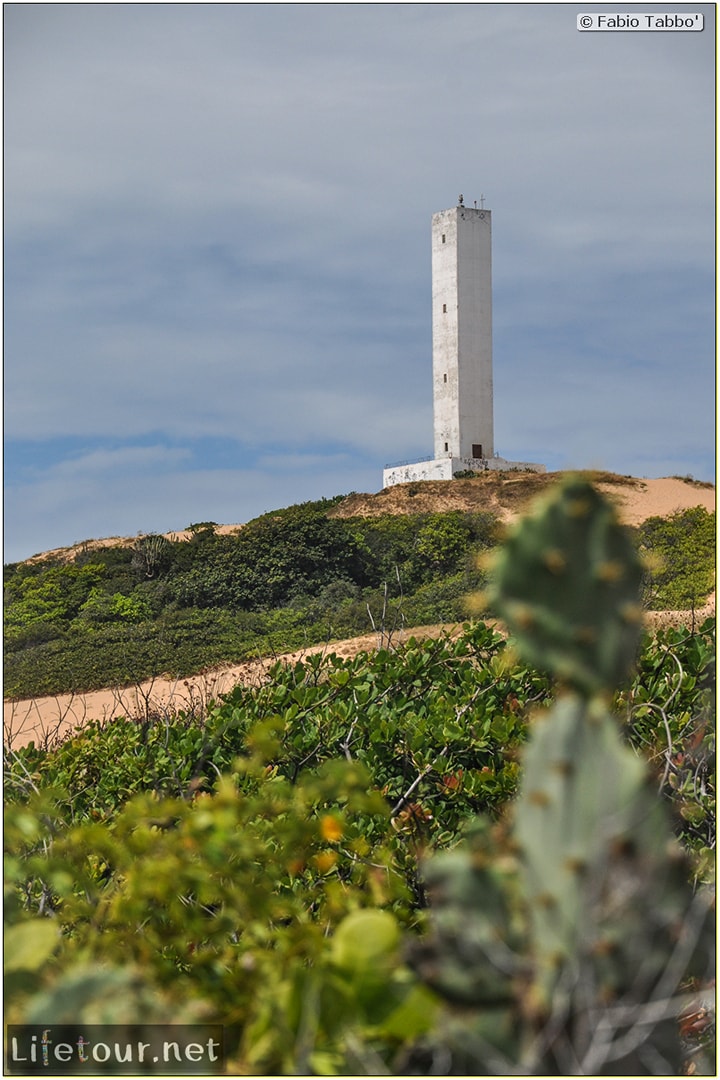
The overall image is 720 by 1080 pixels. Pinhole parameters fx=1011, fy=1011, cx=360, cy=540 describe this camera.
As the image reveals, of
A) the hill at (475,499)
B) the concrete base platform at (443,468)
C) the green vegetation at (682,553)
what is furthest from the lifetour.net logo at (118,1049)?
the concrete base platform at (443,468)

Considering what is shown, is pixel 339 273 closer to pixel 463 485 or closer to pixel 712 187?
pixel 712 187

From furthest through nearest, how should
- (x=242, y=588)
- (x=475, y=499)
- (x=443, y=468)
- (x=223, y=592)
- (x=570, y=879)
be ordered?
1. (x=443, y=468)
2. (x=475, y=499)
3. (x=242, y=588)
4. (x=223, y=592)
5. (x=570, y=879)

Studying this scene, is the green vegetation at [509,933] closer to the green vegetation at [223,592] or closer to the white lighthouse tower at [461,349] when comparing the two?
the green vegetation at [223,592]

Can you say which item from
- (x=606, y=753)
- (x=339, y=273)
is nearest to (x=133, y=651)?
(x=339, y=273)

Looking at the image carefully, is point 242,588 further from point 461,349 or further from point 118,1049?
point 118,1049

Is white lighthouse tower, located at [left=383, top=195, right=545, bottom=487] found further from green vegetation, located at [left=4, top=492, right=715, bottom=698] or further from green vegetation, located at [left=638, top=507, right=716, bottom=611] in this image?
green vegetation, located at [left=638, top=507, right=716, bottom=611]

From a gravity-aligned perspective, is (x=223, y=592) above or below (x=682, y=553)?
below

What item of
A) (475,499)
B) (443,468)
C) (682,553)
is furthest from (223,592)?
(443,468)

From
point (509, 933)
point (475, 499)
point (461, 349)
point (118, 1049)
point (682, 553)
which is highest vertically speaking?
point (461, 349)
